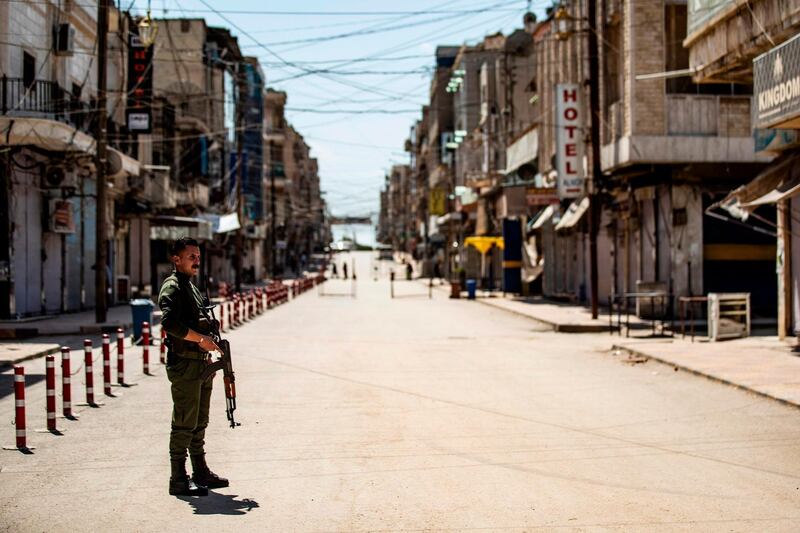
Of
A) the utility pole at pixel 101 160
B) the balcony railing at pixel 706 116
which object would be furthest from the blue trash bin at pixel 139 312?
the balcony railing at pixel 706 116

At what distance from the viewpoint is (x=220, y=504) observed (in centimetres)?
744

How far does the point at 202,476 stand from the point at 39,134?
832 inches

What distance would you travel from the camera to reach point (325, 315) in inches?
1344

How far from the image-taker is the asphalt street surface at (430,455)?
23.1ft

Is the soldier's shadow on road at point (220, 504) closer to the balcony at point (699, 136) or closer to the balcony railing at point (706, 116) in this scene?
the balcony at point (699, 136)

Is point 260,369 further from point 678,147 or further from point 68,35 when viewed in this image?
point 68,35

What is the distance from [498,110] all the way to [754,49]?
47.7 metres

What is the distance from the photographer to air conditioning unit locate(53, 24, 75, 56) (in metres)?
30.6

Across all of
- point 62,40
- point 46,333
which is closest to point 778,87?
point 46,333

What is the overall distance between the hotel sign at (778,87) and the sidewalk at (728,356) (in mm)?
3869

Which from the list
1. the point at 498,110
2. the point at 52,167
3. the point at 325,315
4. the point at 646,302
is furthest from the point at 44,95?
the point at 498,110

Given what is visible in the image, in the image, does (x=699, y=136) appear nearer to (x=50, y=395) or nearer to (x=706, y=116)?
(x=706, y=116)

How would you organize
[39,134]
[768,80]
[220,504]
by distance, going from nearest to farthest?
[220,504], [768,80], [39,134]

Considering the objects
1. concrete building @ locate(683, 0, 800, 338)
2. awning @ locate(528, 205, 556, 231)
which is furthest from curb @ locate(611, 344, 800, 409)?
awning @ locate(528, 205, 556, 231)
